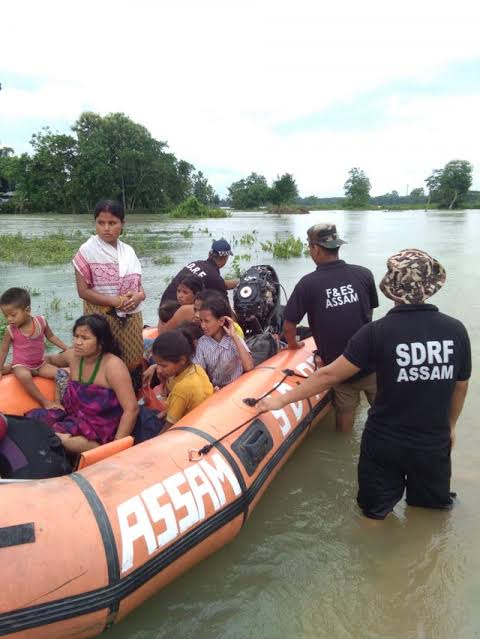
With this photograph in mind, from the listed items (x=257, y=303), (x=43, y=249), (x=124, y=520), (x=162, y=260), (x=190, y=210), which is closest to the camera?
(x=124, y=520)

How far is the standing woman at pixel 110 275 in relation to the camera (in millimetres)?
3098

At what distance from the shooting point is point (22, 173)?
1750 inches

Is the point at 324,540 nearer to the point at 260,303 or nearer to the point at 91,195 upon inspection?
the point at 260,303

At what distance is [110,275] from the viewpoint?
319 centimetres

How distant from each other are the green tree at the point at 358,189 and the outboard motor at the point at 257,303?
87.2 meters

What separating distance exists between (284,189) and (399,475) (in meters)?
66.7

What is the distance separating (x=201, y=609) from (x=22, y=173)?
48.4 metres

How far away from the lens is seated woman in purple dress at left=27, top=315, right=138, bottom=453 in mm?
2711

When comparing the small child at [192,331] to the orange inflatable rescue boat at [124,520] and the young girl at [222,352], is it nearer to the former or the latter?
the young girl at [222,352]

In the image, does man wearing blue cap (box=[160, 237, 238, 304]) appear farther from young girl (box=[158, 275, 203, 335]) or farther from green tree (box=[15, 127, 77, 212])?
green tree (box=[15, 127, 77, 212])

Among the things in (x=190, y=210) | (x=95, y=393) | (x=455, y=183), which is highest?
(x=455, y=183)

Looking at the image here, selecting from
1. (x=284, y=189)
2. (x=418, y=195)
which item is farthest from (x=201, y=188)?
(x=418, y=195)

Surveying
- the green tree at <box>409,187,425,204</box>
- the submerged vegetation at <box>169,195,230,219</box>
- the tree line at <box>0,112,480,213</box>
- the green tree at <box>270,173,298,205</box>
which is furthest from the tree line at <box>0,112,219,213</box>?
the green tree at <box>409,187,425,204</box>

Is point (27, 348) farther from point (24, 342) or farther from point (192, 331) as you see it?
point (192, 331)
